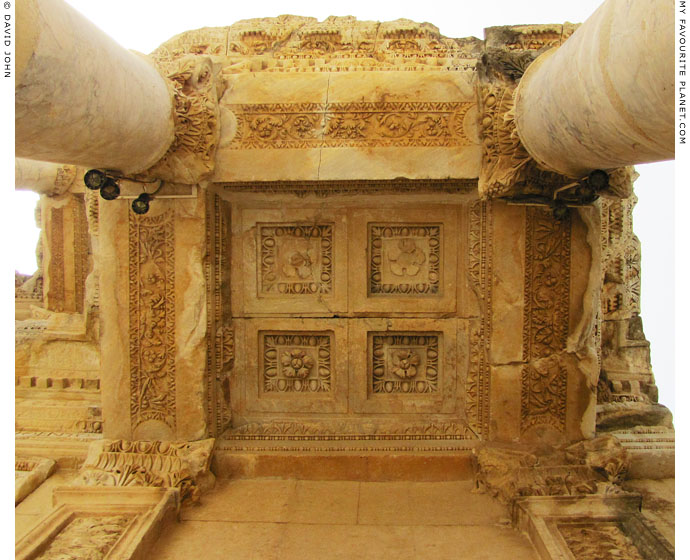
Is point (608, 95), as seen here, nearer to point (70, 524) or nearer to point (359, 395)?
point (359, 395)

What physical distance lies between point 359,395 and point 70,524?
224cm

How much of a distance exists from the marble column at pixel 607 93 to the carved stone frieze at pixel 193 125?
85.6 inches

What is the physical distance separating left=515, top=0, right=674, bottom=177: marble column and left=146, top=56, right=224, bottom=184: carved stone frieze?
218cm

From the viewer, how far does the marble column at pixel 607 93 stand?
73.3 inches

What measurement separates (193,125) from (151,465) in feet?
8.19

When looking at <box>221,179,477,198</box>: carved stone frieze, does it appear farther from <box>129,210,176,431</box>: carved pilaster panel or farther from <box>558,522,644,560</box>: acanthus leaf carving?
<box>558,522,644,560</box>: acanthus leaf carving

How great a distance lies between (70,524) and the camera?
3.42 m

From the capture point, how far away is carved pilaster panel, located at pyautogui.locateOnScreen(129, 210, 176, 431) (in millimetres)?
4016

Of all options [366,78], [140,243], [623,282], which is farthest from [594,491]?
[140,243]

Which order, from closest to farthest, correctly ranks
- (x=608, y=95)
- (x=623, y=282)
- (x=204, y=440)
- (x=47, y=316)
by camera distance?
(x=608, y=95), (x=204, y=440), (x=623, y=282), (x=47, y=316)

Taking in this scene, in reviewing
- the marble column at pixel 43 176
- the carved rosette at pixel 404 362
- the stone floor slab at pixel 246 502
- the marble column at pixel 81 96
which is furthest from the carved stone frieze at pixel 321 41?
the stone floor slab at pixel 246 502

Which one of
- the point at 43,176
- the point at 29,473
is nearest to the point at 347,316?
the point at 29,473

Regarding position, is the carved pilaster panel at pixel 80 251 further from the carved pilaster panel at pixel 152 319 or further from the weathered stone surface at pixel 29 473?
the carved pilaster panel at pixel 152 319

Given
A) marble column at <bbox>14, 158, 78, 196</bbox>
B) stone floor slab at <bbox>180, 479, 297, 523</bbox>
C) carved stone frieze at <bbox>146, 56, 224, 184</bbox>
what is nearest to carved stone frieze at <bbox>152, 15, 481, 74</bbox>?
carved stone frieze at <bbox>146, 56, 224, 184</bbox>
